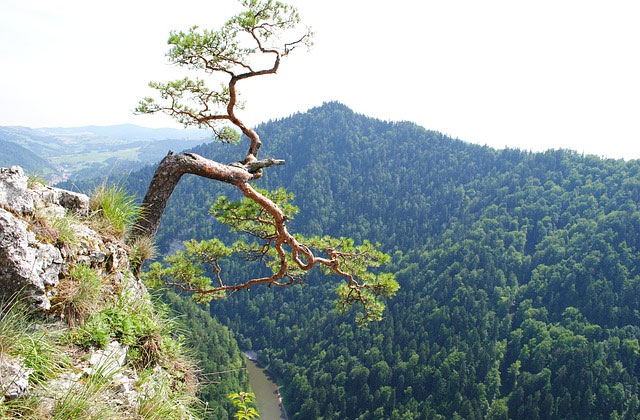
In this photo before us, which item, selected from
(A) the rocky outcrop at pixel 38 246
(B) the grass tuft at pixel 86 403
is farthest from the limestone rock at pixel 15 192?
(B) the grass tuft at pixel 86 403

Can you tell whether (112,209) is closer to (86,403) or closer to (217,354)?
(86,403)

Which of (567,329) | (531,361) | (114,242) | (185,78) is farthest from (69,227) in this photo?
(567,329)

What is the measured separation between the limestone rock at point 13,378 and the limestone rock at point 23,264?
775mm

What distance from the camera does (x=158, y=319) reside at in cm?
480

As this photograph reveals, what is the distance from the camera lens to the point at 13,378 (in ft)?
9.48

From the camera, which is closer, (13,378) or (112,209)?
(13,378)

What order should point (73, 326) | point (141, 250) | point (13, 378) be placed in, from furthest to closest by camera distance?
point (141, 250)
point (73, 326)
point (13, 378)

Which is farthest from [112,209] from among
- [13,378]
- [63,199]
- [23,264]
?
[13,378]

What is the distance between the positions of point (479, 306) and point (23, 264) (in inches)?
4184

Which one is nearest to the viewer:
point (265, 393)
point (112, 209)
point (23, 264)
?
point (23, 264)

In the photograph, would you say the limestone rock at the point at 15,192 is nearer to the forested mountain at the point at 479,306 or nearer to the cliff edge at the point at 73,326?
the cliff edge at the point at 73,326

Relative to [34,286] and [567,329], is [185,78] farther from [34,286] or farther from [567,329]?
[567,329]

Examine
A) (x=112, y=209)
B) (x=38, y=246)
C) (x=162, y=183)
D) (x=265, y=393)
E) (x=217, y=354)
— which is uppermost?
(x=162, y=183)

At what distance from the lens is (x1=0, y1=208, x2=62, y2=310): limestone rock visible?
141 inches
